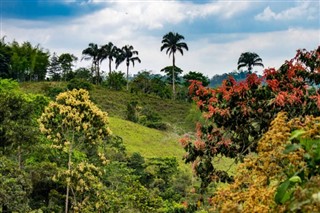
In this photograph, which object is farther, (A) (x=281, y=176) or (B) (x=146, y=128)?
(B) (x=146, y=128)

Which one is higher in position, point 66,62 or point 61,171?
point 66,62

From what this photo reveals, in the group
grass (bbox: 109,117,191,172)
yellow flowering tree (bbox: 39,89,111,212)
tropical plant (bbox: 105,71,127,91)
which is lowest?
grass (bbox: 109,117,191,172)

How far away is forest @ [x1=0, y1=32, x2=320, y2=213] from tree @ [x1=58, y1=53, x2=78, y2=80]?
2757 cm

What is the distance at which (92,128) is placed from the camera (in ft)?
73.9

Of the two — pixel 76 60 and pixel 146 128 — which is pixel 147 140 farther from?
pixel 76 60

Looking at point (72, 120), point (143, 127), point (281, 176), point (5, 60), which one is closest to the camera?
point (281, 176)

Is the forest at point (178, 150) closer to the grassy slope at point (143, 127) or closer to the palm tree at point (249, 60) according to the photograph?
the grassy slope at point (143, 127)

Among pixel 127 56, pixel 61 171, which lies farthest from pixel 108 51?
pixel 61 171

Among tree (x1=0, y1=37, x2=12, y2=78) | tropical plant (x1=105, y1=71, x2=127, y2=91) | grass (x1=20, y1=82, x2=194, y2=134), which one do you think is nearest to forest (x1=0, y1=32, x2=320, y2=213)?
grass (x1=20, y1=82, x2=194, y2=134)

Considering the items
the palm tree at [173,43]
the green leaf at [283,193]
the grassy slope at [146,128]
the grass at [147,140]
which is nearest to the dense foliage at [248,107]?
the green leaf at [283,193]

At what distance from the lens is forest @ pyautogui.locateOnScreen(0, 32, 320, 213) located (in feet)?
17.7

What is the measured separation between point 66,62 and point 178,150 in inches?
1596

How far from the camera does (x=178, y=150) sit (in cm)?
5303

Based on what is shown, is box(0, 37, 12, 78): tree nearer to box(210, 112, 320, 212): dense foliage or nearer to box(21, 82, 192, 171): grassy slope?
box(21, 82, 192, 171): grassy slope
